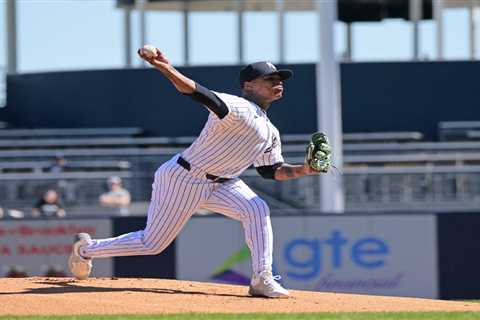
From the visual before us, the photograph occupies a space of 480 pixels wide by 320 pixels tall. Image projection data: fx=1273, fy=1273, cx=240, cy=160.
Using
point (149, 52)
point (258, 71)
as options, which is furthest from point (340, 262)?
point (149, 52)

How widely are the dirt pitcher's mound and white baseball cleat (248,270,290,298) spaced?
0.22 feet

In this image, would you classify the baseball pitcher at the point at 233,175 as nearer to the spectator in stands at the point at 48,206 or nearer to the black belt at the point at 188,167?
the black belt at the point at 188,167

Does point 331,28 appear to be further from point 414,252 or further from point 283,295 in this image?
point 283,295

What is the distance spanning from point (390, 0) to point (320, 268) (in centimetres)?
925

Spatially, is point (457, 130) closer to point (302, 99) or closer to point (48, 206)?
point (302, 99)

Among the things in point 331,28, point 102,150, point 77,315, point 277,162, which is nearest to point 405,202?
point 331,28

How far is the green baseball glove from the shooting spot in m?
8.30

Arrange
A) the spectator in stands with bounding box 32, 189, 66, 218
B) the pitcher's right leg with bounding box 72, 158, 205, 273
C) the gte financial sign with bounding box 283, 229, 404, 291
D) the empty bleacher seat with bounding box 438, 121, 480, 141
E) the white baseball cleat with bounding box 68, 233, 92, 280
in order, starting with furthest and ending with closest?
1. the empty bleacher seat with bounding box 438, 121, 480, 141
2. the spectator in stands with bounding box 32, 189, 66, 218
3. the gte financial sign with bounding box 283, 229, 404, 291
4. the white baseball cleat with bounding box 68, 233, 92, 280
5. the pitcher's right leg with bounding box 72, 158, 205, 273

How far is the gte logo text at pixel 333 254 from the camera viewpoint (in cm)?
1459

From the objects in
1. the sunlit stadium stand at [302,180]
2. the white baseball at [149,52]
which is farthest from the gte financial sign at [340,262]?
the white baseball at [149,52]

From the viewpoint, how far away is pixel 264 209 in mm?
8453

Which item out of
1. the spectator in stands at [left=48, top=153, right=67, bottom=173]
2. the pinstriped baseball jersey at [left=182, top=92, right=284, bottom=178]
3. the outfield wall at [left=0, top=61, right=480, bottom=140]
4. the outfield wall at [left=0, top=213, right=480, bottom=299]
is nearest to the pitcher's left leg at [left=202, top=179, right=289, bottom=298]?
the pinstriped baseball jersey at [left=182, top=92, right=284, bottom=178]

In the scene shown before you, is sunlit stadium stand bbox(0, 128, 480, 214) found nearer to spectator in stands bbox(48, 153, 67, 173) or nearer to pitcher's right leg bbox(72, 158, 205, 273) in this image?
spectator in stands bbox(48, 153, 67, 173)

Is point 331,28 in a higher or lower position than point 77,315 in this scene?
higher
